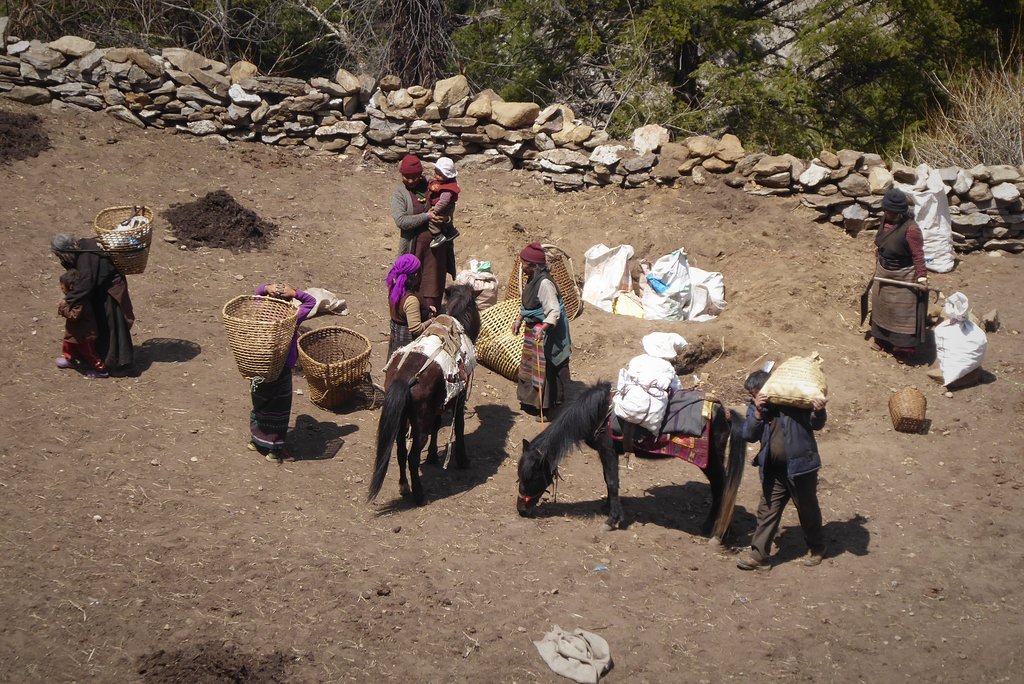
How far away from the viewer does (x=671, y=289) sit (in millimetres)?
9477

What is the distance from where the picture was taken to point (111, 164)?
11.4m

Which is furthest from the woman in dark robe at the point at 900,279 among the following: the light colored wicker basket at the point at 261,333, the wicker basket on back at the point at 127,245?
the wicker basket on back at the point at 127,245

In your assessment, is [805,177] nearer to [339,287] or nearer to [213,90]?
[339,287]

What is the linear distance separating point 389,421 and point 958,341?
5.43 metres

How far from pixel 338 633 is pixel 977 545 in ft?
14.9

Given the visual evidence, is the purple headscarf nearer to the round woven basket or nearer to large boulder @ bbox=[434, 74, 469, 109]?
the round woven basket

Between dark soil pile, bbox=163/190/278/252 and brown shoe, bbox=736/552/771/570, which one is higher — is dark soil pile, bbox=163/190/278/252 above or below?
below

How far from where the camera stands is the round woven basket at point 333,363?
24.7 feet

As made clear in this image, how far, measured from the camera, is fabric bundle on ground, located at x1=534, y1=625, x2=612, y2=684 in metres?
4.97

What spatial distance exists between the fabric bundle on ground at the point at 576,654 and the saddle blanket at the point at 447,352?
6.34 ft

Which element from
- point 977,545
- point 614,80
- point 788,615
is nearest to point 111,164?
point 614,80

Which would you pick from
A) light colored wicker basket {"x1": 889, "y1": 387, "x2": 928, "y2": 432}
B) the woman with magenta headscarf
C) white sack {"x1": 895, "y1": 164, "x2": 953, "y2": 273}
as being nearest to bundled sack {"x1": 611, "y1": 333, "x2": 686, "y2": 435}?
the woman with magenta headscarf

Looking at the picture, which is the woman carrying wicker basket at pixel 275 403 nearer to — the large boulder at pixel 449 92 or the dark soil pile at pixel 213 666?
the dark soil pile at pixel 213 666

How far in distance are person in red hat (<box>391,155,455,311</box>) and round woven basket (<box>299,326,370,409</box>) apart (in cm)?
76
